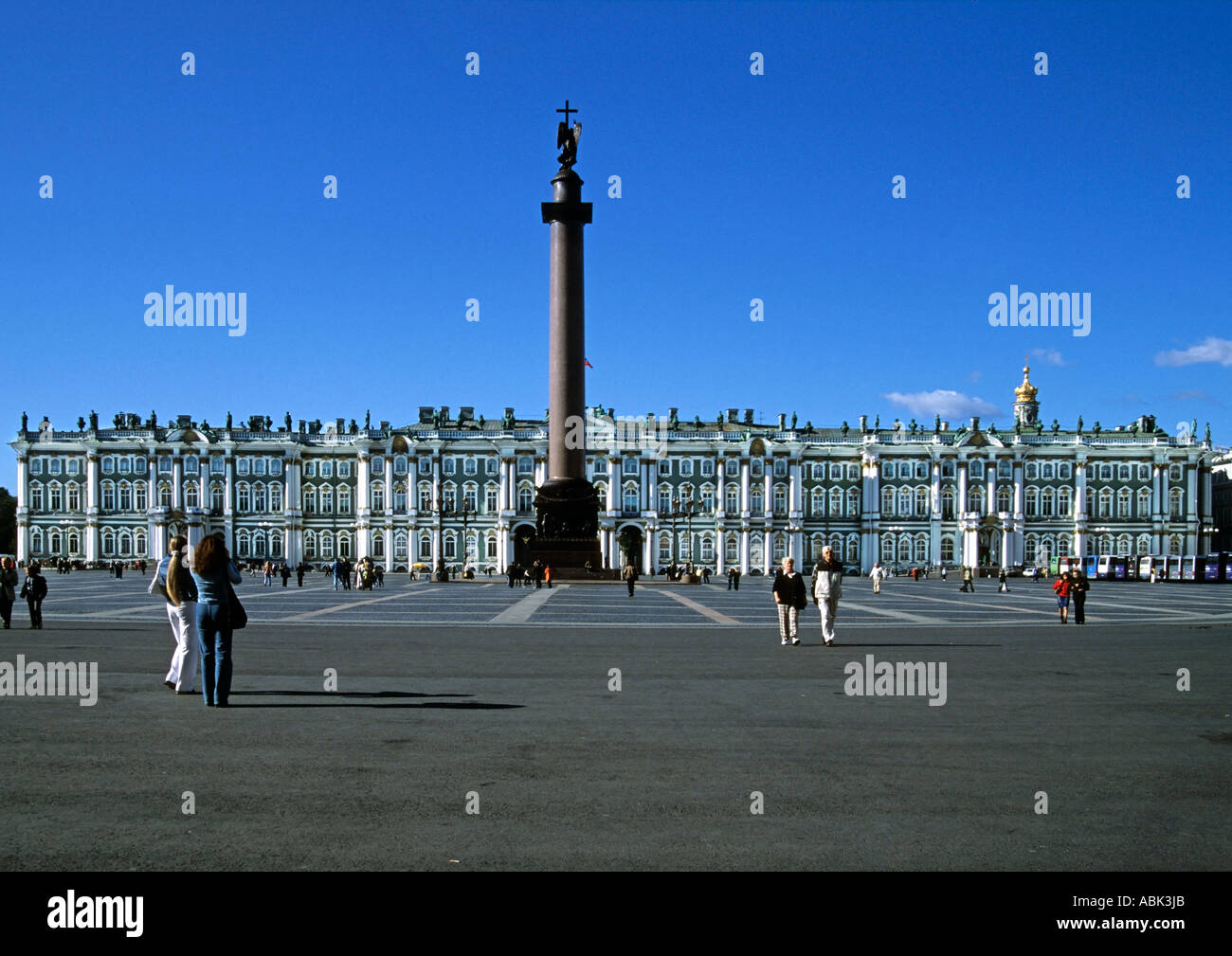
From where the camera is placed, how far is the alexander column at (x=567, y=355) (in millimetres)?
48094

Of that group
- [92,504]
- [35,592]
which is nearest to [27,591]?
[35,592]

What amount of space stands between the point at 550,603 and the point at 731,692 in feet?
71.4

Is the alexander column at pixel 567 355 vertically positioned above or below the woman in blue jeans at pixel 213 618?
above

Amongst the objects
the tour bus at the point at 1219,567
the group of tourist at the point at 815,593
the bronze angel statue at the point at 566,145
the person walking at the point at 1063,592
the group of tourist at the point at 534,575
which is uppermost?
the bronze angel statue at the point at 566,145

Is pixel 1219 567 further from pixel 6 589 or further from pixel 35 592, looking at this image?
pixel 6 589

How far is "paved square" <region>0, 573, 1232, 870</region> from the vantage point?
6000 millimetres

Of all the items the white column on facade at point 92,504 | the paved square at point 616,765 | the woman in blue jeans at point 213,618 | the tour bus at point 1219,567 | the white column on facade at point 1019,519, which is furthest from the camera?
the white column on facade at point 1019,519

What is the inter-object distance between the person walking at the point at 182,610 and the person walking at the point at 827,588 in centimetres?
999

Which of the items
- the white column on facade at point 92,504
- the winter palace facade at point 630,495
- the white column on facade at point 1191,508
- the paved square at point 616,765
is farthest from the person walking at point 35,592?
the white column on facade at point 1191,508

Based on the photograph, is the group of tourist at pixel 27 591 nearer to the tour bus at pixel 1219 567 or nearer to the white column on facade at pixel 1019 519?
the tour bus at pixel 1219 567

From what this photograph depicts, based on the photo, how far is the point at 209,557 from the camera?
10664mm

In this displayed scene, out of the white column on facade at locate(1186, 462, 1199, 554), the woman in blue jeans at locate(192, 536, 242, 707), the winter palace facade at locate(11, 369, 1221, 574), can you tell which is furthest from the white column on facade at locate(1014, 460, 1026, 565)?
the woman in blue jeans at locate(192, 536, 242, 707)

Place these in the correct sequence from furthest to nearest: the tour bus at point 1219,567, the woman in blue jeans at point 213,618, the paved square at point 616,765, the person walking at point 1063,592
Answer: the tour bus at point 1219,567, the person walking at point 1063,592, the woman in blue jeans at point 213,618, the paved square at point 616,765

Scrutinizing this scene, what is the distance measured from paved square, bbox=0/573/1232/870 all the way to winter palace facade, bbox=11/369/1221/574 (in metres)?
86.8
